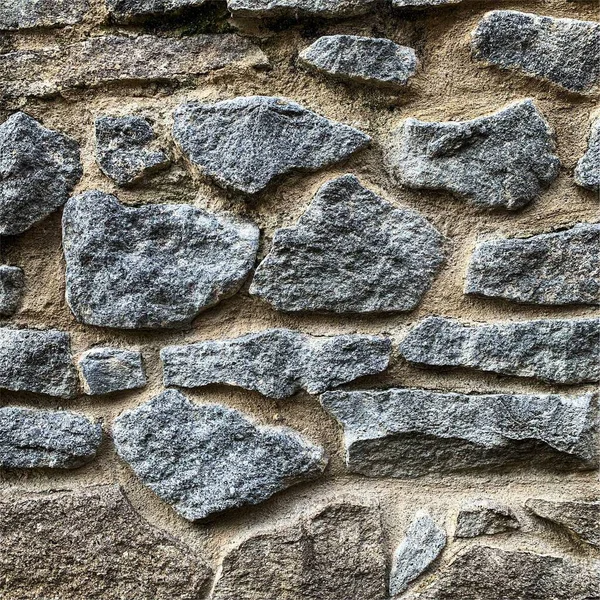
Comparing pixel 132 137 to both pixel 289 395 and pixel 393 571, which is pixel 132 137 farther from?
pixel 393 571

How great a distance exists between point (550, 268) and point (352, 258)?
279 mm

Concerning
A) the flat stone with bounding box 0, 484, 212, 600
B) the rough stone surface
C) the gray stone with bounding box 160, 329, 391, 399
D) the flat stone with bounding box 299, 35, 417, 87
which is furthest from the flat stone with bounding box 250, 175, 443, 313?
the flat stone with bounding box 0, 484, 212, 600

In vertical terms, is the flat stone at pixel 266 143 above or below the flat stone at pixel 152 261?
above

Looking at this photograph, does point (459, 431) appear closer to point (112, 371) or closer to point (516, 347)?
point (516, 347)

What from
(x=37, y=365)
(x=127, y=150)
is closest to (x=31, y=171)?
(x=127, y=150)

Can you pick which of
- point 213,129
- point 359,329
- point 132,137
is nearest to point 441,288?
point 359,329

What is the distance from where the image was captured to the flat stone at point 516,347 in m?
0.92

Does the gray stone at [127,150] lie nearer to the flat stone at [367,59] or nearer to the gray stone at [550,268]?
the flat stone at [367,59]

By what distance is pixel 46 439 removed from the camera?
0.96m

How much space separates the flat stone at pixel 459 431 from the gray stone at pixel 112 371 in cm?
28

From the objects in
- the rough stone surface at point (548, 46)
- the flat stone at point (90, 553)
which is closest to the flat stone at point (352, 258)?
the rough stone surface at point (548, 46)

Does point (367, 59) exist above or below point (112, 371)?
above

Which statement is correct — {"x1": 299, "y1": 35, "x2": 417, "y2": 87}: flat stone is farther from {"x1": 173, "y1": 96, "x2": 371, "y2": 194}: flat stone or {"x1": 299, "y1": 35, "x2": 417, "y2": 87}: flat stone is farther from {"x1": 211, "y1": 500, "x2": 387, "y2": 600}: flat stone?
{"x1": 211, "y1": 500, "x2": 387, "y2": 600}: flat stone

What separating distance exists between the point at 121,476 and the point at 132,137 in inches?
19.9
